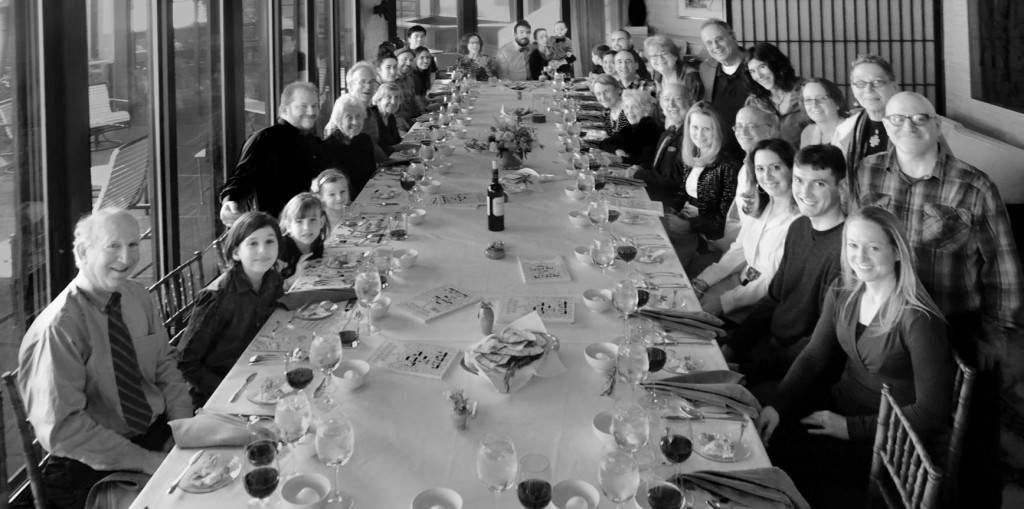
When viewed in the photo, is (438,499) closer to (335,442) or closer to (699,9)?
(335,442)

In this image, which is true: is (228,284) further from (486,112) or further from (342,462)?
(486,112)

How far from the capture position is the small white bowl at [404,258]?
9.30ft

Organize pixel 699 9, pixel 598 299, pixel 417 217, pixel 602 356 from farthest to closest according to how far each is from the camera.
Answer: pixel 699 9 < pixel 417 217 < pixel 598 299 < pixel 602 356

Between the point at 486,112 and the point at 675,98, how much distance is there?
2.33 m

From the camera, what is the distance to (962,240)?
2.89 m

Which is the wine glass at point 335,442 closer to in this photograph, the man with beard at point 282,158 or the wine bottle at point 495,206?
the wine bottle at point 495,206

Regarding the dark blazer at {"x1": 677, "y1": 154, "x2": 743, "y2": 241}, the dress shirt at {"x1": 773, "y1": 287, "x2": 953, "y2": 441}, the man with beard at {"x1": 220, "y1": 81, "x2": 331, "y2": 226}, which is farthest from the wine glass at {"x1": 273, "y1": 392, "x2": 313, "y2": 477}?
the dark blazer at {"x1": 677, "y1": 154, "x2": 743, "y2": 241}

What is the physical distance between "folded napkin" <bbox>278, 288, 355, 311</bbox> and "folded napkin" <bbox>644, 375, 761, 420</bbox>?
3.39 ft

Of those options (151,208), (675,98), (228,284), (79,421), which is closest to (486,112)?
(675,98)

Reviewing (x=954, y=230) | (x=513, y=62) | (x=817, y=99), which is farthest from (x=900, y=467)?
(x=513, y=62)

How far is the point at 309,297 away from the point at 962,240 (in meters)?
2.26

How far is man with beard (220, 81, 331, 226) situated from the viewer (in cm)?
385

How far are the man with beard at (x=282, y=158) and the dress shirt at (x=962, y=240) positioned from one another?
105 inches

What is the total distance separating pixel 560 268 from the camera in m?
2.83
